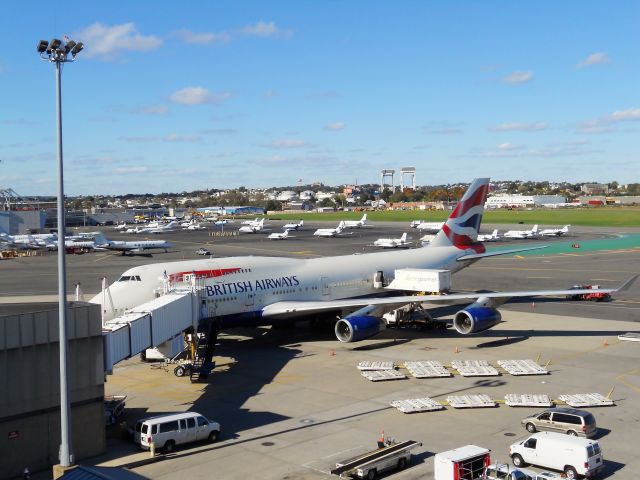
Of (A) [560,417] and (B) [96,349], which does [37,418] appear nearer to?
(B) [96,349]

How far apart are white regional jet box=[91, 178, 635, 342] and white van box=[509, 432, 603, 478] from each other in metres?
19.0

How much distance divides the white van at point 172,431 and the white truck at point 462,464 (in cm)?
906

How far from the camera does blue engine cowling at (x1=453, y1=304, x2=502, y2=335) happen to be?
43000 mm

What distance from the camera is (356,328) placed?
41.7 metres

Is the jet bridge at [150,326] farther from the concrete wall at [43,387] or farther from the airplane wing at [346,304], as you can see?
the airplane wing at [346,304]

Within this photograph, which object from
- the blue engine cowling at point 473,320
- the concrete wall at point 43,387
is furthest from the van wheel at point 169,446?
the blue engine cowling at point 473,320

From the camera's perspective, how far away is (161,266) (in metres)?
41.5

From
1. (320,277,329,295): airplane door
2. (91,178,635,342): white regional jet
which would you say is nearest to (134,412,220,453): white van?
(91,178,635,342): white regional jet

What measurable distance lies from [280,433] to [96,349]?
26.0 ft

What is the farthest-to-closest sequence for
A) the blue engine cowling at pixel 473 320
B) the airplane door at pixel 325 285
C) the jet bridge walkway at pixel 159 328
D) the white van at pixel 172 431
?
the airplane door at pixel 325 285 < the blue engine cowling at pixel 473 320 < the jet bridge walkway at pixel 159 328 < the white van at pixel 172 431

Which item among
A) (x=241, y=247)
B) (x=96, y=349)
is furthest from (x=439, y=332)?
(x=241, y=247)

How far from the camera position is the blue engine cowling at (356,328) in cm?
4162

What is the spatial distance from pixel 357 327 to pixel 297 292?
6504 millimetres

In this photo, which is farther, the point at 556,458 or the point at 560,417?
the point at 560,417
